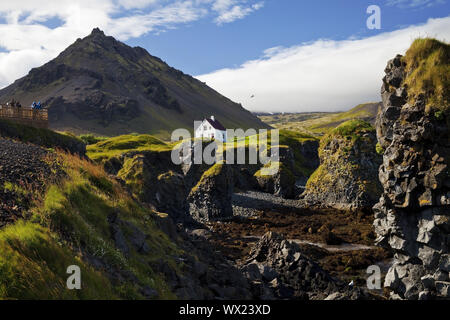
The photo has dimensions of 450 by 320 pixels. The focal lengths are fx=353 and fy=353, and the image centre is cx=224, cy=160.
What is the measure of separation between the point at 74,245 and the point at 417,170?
2020 centimetres

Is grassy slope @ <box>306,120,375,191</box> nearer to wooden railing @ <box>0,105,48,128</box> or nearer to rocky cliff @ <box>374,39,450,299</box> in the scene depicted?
rocky cliff @ <box>374,39,450,299</box>

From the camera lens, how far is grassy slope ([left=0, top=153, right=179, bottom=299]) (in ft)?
30.9

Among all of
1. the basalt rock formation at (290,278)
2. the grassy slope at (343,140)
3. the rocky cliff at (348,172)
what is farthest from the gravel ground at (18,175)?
the grassy slope at (343,140)

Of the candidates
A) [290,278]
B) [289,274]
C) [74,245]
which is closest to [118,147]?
[289,274]

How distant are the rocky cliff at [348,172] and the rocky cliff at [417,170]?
3224 cm

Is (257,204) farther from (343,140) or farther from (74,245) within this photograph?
(74,245)

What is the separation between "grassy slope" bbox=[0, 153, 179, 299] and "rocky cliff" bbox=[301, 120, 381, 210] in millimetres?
43490

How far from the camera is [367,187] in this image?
55.7m

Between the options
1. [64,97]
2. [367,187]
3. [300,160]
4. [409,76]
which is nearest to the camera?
[409,76]

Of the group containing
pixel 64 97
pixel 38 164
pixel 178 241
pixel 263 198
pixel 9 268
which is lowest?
pixel 263 198
